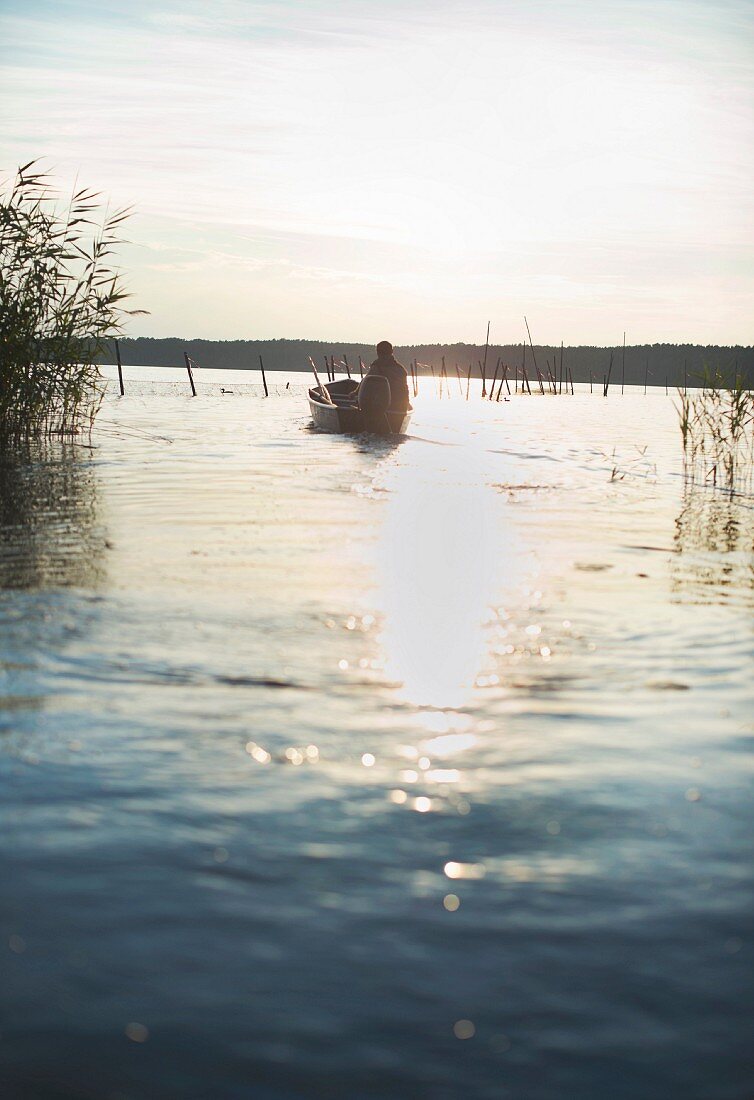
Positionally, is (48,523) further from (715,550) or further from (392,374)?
(392,374)

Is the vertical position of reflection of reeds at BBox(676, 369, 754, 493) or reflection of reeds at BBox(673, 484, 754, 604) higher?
reflection of reeds at BBox(676, 369, 754, 493)

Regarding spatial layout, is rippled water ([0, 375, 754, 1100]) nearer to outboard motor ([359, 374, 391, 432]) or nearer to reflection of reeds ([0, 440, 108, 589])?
reflection of reeds ([0, 440, 108, 589])

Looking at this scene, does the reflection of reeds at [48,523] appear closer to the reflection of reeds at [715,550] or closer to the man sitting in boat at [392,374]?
the reflection of reeds at [715,550]

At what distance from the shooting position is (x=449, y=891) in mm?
2838

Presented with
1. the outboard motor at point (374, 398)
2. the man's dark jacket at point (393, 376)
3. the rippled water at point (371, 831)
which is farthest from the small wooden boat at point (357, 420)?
the rippled water at point (371, 831)

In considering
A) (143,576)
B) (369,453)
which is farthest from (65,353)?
(143,576)

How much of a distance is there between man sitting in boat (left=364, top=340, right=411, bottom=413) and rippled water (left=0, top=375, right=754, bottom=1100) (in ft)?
47.4

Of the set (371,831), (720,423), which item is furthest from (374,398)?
(371,831)

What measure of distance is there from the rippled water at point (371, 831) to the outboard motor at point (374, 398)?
45.6 feet

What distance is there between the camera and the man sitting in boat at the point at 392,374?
2178 cm

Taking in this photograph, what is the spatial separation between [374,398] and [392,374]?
98cm

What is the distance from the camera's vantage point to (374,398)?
21.4 metres

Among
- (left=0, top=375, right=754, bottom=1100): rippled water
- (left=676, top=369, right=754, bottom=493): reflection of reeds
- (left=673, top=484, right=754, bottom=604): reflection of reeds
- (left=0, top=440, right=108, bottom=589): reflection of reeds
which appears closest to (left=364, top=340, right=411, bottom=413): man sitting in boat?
(left=676, top=369, right=754, bottom=493): reflection of reeds

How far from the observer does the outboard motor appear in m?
21.4
